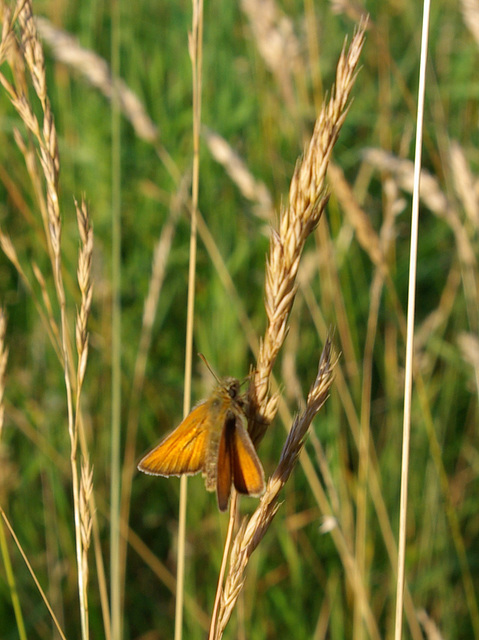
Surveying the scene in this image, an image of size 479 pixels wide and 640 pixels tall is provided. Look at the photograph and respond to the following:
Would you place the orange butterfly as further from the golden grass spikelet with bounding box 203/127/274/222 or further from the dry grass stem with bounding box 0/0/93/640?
the golden grass spikelet with bounding box 203/127/274/222

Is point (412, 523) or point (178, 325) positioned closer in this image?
point (412, 523)

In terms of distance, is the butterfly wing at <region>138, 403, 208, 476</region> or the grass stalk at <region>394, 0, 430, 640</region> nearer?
the grass stalk at <region>394, 0, 430, 640</region>

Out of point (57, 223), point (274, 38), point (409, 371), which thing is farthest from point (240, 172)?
point (409, 371)

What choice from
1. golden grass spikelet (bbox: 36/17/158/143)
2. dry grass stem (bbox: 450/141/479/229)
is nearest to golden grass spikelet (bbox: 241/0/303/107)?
golden grass spikelet (bbox: 36/17/158/143)

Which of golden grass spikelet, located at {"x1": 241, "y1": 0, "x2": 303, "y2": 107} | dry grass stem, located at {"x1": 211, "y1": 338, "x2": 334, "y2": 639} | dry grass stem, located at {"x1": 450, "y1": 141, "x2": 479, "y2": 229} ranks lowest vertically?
dry grass stem, located at {"x1": 211, "y1": 338, "x2": 334, "y2": 639}

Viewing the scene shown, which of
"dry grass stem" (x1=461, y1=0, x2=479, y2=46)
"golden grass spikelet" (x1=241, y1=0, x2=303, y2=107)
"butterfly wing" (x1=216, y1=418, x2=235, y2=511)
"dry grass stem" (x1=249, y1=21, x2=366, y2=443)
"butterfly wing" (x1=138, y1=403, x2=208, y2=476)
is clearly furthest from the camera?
"golden grass spikelet" (x1=241, y1=0, x2=303, y2=107)

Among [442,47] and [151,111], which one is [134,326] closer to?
[151,111]

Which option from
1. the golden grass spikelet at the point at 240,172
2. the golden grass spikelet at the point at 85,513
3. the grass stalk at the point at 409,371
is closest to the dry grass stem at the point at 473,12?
the golden grass spikelet at the point at 240,172

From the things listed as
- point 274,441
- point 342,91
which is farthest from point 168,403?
point 342,91
